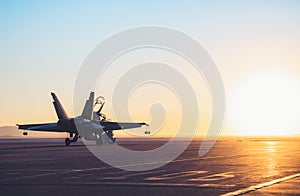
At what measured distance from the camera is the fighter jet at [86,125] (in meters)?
60.9

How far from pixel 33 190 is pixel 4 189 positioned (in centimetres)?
105

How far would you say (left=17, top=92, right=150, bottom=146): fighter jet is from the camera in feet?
200

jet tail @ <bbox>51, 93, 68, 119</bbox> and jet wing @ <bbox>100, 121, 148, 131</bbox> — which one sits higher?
jet tail @ <bbox>51, 93, 68, 119</bbox>

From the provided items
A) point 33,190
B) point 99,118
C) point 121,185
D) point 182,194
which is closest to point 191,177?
point 121,185

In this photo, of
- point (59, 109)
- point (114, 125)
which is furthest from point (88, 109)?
point (114, 125)

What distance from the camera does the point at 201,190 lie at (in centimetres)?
1634

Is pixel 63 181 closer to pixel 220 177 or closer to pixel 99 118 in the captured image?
pixel 220 177

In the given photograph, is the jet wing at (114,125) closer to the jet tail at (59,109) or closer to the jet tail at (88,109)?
the jet tail at (88,109)

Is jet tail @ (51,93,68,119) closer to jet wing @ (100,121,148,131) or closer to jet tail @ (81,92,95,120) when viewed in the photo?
jet tail @ (81,92,95,120)

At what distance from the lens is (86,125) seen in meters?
62.8

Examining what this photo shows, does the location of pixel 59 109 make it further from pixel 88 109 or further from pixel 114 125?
pixel 114 125

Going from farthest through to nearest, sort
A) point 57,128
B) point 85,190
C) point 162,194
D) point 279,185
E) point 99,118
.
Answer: point 99,118 < point 57,128 < point 279,185 < point 85,190 < point 162,194

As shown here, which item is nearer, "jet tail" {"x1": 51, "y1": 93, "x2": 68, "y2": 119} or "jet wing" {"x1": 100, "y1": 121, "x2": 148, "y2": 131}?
"jet tail" {"x1": 51, "y1": 93, "x2": 68, "y2": 119}

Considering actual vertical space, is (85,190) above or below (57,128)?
below
